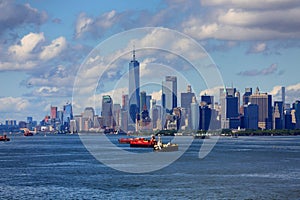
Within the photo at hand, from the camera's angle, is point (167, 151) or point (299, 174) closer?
point (299, 174)

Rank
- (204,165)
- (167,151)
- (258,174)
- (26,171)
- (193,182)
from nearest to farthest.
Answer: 1. (193,182)
2. (258,174)
3. (26,171)
4. (204,165)
5. (167,151)

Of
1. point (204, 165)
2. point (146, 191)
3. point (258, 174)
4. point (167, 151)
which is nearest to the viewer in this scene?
point (146, 191)

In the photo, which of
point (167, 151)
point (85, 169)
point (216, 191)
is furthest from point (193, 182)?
point (167, 151)

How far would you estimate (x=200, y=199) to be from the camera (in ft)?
238

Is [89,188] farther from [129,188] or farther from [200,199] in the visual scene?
[200,199]

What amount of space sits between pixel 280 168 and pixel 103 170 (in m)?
33.3

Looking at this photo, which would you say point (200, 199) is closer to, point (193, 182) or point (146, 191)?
point (146, 191)

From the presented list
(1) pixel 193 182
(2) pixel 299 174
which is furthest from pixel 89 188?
(2) pixel 299 174

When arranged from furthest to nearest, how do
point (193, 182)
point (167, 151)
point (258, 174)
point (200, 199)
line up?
1. point (167, 151)
2. point (258, 174)
3. point (193, 182)
4. point (200, 199)

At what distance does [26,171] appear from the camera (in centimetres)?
10800

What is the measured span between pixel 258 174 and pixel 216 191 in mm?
23822

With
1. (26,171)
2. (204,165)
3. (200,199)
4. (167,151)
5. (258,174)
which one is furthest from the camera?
(167,151)

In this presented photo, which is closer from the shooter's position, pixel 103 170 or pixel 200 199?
pixel 200 199

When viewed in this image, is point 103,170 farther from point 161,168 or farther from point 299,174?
point 299,174
